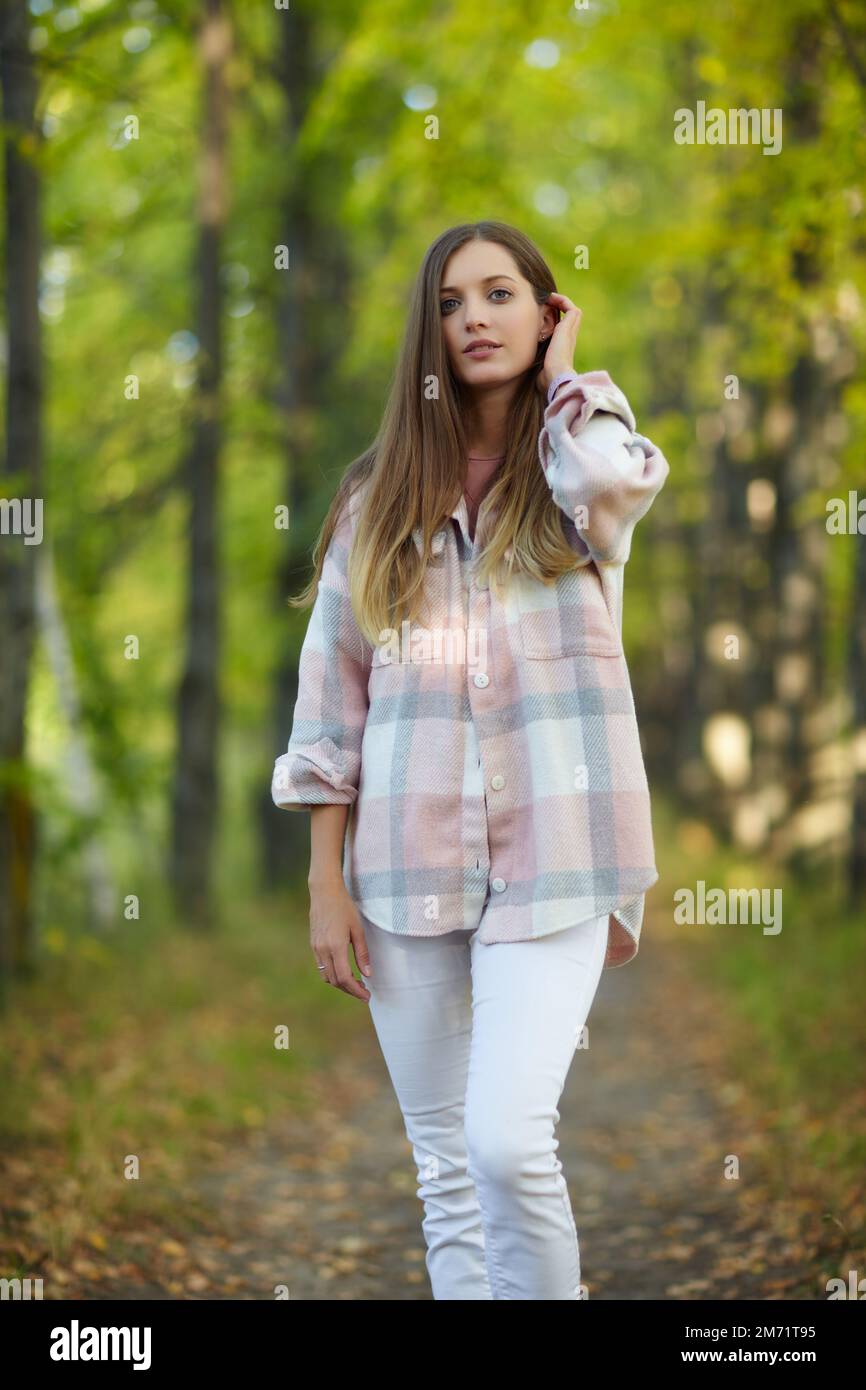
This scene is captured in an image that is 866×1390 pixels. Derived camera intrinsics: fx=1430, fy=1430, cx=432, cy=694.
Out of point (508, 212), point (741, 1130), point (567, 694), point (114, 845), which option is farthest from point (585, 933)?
point (114, 845)

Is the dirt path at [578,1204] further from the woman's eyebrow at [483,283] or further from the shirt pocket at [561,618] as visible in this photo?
the woman's eyebrow at [483,283]

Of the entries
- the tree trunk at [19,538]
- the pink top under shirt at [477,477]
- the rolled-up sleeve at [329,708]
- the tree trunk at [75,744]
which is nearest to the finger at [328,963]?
the rolled-up sleeve at [329,708]

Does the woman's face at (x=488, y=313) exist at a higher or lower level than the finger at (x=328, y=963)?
higher

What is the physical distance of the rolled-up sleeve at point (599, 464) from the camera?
9.47 feet

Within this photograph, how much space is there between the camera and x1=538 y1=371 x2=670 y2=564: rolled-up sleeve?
114 inches

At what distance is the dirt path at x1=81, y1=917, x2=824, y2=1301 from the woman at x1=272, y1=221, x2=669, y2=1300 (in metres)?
1.80

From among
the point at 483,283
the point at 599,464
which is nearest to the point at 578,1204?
the point at 599,464

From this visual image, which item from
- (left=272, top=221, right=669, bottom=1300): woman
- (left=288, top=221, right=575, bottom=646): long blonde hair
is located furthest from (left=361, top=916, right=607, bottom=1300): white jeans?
(left=288, top=221, right=575, bottom=646): long blonde hair

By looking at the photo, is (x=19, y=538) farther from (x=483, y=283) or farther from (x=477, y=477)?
(x=483, y=283)

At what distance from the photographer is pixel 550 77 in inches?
444

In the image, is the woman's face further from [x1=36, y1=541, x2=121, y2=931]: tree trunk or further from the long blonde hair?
[x1=36, y1=541, x2=121, y2=931]: tree trunk

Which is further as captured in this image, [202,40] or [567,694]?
[202,40]
